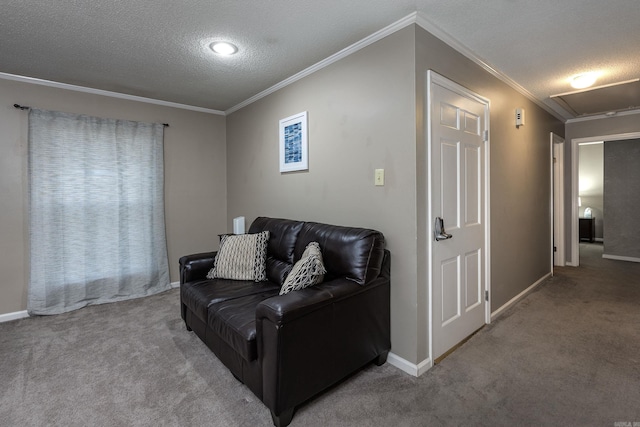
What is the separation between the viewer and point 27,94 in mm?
2990

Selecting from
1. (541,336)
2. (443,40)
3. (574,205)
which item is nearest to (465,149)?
(443,40)

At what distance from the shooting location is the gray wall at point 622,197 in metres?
5.24

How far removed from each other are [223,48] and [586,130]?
5.22m

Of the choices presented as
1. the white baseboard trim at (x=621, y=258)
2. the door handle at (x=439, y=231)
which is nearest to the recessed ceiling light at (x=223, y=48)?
the door handle at (x=439, y=231)

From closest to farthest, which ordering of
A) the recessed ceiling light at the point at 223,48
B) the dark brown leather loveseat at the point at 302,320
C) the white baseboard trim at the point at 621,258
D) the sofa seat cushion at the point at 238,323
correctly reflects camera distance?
the dark brown leather loveseat at the point at 302,320 → the sofa seat cushion at the point at 238,323 → the recessed ceiling light at the point at 223,48 → the white baseboard trim at the point at 621,258

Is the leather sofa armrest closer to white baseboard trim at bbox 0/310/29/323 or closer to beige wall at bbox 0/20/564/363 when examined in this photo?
beige wall at bbox 0/20/564/363

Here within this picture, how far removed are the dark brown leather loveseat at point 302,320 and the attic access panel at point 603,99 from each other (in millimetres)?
3334

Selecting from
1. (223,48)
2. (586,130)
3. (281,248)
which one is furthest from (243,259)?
(586,130)

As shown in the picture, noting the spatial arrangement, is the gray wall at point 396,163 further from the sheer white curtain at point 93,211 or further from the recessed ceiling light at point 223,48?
the sheer white curtain at point 93,211

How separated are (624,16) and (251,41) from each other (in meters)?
2.49

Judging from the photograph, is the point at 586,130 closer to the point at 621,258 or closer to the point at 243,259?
the point at 621,258

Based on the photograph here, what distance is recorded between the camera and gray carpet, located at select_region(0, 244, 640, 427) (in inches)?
65.1

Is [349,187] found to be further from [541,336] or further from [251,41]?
[541,336]

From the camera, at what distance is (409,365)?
2.04m
